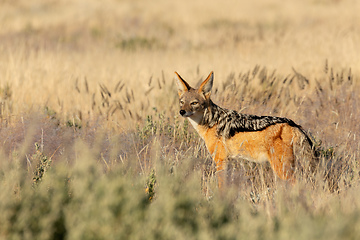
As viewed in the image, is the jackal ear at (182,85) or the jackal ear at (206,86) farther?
the jackal ear at (182,85)

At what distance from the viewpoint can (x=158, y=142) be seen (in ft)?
16.7

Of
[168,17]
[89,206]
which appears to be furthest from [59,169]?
[168,17]

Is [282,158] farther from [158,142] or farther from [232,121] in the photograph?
[158,142]

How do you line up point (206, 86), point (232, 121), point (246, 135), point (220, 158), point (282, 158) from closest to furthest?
point (282, 158) → point (246, 135) → point (220, 158) → point (232, 121) → point (206, 86)

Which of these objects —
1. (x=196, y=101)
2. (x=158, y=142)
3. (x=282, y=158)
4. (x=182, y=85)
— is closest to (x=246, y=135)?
(x=282, y=158)

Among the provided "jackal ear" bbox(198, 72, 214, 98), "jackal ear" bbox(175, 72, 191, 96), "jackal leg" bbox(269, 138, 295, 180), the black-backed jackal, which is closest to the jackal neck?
the black-backed jackal

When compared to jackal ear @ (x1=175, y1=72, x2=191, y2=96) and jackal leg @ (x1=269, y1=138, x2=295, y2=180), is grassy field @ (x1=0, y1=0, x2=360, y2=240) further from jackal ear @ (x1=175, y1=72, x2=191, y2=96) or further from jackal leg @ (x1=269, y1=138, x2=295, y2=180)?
jackal ear @ (x1=175, y1=72, x2=191, y2=96)

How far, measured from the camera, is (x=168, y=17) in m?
22.7

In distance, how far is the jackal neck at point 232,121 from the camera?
4750 millimetres

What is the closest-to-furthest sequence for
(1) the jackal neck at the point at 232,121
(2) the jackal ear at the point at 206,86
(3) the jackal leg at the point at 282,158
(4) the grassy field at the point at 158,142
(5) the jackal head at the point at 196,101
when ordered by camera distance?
(4) the grassy field at the point at 158,142 < (3) the jackal leg at the point at 282,158 < (1) the jackal neck at the point at 232,121 < (5) the jackal head at the point at 196,101 < (2) the jackal ear at the point at 206,86

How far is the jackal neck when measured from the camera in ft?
15.6

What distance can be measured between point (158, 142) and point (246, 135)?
98 cm

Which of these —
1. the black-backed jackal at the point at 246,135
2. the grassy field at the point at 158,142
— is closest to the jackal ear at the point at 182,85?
the black-backed jackal at the point at 246,135

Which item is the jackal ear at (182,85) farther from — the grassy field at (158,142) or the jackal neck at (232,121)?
the grassy field at (158,142)
